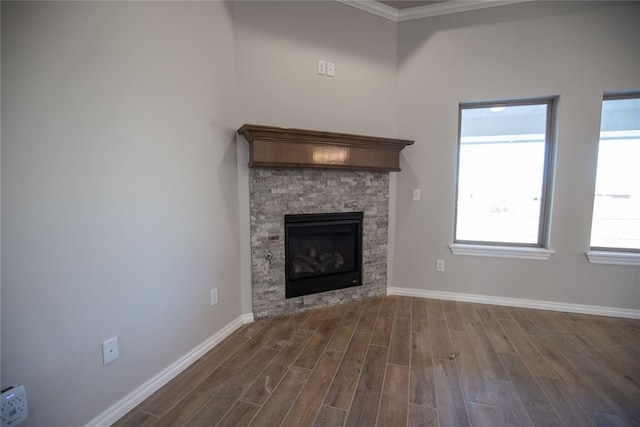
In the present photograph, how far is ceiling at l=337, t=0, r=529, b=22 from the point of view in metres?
2.63

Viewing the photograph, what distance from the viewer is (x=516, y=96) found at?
104 inches

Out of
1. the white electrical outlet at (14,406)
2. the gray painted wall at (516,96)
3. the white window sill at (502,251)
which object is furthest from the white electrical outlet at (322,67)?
the white electrical outlet at (14,406)

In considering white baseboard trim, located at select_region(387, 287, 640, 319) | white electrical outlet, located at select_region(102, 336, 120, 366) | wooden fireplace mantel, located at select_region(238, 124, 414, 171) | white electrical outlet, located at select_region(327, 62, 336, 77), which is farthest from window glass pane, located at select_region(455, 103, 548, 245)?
white electrical outlet, located at select_region(102, 336, 120, 366)

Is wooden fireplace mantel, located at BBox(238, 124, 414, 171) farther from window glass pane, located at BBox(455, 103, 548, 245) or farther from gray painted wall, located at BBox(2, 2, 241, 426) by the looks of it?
window glass pane, located at BBox(455, 103, 548, 245)

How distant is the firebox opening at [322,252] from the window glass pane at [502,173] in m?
1.17

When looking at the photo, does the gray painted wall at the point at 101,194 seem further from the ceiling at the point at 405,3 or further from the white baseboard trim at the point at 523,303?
the white baseboard trim at the point at 523,303

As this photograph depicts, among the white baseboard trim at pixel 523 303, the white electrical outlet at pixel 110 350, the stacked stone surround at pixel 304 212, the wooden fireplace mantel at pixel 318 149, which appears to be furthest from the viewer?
the white baseboard trim at pixel 523 303

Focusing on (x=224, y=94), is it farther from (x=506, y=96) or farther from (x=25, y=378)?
(x=506, y=96)

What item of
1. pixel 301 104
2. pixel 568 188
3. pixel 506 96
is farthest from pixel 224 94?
pixel 568 188

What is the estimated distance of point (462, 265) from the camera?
288 cm

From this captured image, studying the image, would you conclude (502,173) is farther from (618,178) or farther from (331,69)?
(331,69)

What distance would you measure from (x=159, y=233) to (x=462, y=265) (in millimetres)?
2725

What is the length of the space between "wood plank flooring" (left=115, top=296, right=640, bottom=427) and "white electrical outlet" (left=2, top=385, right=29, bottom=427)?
0.45m

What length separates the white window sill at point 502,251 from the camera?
2.67 m
